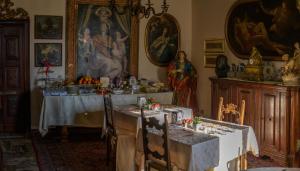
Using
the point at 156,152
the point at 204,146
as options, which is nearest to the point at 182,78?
the point at 156,152

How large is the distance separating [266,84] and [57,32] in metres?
4.44

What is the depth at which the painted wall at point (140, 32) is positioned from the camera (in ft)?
28.7

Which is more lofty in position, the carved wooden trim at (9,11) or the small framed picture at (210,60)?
the carved wooden trim at (9,11)

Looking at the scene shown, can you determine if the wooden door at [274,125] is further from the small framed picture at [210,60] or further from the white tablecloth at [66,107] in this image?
the white tablecloth at [66,107]

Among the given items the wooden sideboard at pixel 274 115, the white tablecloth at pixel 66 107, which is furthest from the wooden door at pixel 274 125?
the white tablecloth at pixel 66 107

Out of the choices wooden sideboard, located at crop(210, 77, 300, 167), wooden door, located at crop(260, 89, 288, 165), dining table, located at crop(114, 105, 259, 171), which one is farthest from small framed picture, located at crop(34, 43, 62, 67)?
wooden door, located at crop(260, 89, 288, 165)

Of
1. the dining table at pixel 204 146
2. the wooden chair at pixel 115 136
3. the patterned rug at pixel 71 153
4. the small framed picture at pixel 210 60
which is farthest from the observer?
the small framed picture at pixel 210 60

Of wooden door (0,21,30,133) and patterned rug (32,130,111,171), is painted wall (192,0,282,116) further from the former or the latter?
wooden door (0,21,30,133)

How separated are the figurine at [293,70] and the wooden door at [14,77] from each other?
5.05 meters

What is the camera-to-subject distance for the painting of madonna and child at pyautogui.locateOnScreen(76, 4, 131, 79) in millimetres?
9172

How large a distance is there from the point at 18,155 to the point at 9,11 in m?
3.07

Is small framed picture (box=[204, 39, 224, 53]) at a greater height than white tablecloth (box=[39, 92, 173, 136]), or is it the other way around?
small framed picture (box=[204, 39, 224, 53])

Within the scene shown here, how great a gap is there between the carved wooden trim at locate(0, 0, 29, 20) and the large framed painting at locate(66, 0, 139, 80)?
963mm

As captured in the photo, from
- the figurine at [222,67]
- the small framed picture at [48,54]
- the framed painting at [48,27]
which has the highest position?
the framed painting at [48,27]
